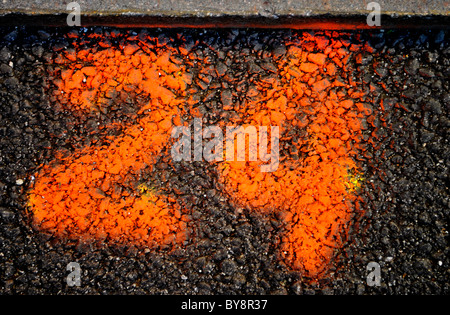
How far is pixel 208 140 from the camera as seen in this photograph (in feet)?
6.89

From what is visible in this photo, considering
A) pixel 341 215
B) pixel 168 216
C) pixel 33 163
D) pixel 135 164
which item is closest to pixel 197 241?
pixel 168 216

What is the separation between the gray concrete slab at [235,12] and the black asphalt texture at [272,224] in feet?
0.68

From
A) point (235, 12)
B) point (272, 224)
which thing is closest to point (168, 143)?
point (272, 224)

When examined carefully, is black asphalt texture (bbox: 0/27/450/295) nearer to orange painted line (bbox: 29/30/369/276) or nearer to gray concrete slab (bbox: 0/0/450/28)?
orange painted line (bbox: 29/30/369/276)

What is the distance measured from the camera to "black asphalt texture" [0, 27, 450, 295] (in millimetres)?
2025

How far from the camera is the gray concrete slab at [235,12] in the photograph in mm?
2100

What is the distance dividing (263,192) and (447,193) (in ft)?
3.97

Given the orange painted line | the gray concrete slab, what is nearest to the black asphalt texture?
the orange painted line

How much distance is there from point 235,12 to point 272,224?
1.45 meters

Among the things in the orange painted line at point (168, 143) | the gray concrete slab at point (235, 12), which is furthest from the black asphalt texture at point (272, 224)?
the gray concrete slab at point (235, 12)

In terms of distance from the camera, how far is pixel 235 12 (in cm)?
211

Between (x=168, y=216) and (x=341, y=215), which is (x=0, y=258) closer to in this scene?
(x=168, y=216)

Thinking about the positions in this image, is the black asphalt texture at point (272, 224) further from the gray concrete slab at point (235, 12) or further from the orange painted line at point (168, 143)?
the gray concrete slab at point (235, 12)

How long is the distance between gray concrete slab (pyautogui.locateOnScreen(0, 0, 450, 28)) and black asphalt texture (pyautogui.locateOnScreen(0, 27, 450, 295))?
0.21 metres
